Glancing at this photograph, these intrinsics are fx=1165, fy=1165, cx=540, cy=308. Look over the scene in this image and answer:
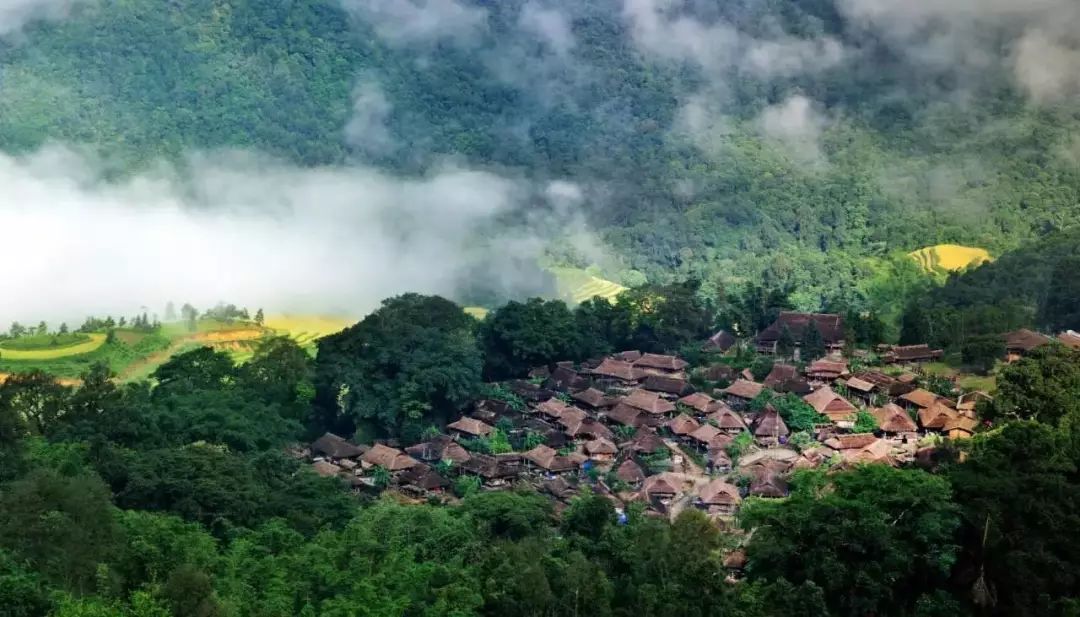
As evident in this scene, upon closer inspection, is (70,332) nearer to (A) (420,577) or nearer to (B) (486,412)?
(B) (486,412)

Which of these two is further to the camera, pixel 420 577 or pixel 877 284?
pixel 877 284

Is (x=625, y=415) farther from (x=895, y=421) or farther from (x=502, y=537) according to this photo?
(x=502, y=537)

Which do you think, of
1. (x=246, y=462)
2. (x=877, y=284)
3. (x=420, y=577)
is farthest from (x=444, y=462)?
(x=877, y=284)

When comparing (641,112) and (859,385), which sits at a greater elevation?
(641,112)

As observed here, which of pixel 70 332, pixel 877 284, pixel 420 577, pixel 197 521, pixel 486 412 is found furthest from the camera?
pixel 877 284

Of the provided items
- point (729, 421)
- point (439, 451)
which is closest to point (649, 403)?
point (729, 421)

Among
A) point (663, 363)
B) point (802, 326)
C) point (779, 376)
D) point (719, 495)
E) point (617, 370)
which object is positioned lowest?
point (719, 495)

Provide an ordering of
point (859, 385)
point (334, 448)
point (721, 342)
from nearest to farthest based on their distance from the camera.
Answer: point (334, 448) → point (859, 385) → point (721, 342)
